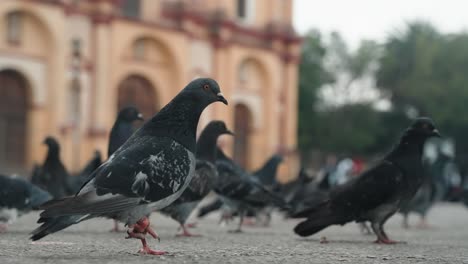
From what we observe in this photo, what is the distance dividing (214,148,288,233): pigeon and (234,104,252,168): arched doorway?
2592 cm

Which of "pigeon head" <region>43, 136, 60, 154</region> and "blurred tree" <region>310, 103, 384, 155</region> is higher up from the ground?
"blurred tree" <region>310, 103, 384, 155</region>

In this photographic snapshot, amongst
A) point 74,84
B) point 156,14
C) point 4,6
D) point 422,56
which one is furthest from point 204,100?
point 422,56

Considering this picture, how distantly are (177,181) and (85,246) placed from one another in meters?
1.70

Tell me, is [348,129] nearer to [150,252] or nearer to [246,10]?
[246,10]

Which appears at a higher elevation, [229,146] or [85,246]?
[229,146]

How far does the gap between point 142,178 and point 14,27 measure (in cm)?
2253

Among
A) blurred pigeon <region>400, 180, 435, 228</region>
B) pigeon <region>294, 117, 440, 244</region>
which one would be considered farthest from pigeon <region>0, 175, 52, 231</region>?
blurred pigeon <region>400, 180, 435, 228</region>

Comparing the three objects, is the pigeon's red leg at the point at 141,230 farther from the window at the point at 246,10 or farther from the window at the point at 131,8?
the window at the point at 246,10

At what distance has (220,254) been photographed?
22.4ft

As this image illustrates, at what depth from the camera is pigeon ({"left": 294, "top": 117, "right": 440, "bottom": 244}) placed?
835cm

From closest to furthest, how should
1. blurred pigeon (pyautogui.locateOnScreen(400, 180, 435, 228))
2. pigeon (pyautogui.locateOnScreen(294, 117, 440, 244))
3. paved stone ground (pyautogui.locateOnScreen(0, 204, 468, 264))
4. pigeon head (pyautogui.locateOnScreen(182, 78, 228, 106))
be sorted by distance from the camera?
paved stone ground (pyautogui.locateOnScreen(0, 204, 468, 264))
pigeon head (pyautogui.locateOnScreen(182, 78, 228, 106))
pigeon (pyautogui.locateOnScreen(294, 117, 440, 244))
blurred pigeon (pyautogui.locateOnScreen(400, 180, 435, 228))

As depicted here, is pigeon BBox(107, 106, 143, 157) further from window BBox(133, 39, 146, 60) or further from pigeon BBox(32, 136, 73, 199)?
window BBox(133, 39, 146, 60)

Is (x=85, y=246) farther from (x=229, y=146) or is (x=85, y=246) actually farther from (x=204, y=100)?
(x=229, y=146)

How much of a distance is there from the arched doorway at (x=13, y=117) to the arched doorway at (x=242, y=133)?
A: 461 inches
